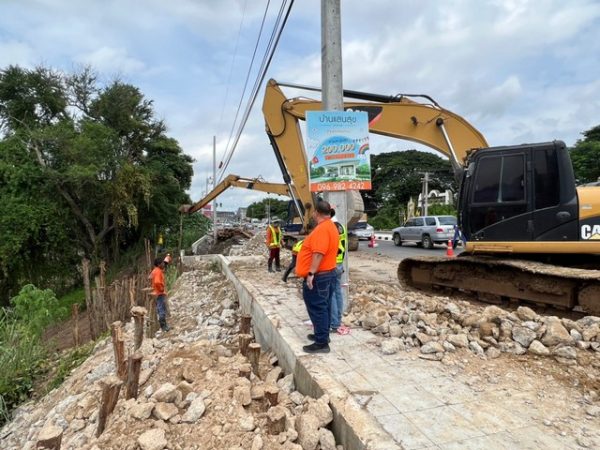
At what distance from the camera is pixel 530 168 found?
655 cm

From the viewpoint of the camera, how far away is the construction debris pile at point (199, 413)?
3.03 m

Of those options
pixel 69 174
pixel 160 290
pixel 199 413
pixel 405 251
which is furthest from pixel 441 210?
pixel 199 413

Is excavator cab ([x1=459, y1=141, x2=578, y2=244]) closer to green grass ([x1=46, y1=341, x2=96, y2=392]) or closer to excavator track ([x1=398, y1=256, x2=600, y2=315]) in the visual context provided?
excavator track ([x1=398, y1=256, x2=600, y2=315])

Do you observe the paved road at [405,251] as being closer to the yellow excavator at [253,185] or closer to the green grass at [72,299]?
the yellow excavator at [253,185]

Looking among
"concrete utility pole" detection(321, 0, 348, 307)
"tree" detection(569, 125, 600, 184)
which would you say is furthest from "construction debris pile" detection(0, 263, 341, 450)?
"tree" detection(569, 125, 600, 184)

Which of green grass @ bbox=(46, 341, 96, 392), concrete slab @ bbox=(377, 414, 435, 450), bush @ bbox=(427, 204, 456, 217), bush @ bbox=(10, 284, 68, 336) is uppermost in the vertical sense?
bush @ bbox=(427, 204, 456, 217)

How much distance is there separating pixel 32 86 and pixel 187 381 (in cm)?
2130

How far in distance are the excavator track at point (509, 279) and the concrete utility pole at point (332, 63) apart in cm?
294

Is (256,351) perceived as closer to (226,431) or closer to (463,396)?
(226,431)

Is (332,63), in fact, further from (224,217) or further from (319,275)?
(224,217)

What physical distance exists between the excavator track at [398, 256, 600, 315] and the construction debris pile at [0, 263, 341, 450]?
3816mm

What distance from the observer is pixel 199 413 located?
3.39 m

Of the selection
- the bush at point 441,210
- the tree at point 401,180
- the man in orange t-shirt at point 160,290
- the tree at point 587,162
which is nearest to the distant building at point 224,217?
the tree at point 401,180

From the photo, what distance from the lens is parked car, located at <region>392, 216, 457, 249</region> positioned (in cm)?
1870
